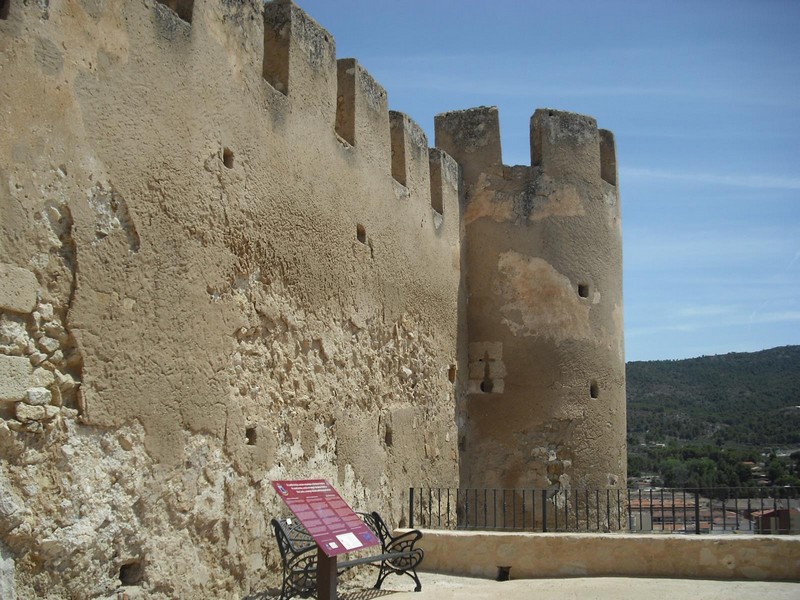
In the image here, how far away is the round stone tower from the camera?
34.6ft

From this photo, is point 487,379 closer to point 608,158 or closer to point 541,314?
point 541,314

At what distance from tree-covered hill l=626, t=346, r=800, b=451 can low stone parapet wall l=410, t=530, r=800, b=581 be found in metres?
25.2

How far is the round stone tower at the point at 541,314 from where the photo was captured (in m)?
10.5

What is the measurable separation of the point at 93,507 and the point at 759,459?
992 inches

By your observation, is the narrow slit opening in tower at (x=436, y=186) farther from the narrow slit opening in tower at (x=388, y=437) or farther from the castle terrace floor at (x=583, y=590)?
the castle terrace floor at (x=583, y=590)

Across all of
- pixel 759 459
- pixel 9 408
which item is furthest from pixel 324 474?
pixel 759 459

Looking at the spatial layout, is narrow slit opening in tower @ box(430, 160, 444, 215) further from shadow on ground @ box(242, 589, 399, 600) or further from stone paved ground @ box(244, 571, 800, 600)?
shadow on ground @ box(242, 589, 399, 600)

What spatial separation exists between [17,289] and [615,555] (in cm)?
510

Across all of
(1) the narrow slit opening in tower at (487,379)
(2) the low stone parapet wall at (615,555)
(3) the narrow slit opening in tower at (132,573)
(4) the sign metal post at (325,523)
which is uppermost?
(1) the narrow slit opening in tower at (487,379)

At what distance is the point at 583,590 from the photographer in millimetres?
6820

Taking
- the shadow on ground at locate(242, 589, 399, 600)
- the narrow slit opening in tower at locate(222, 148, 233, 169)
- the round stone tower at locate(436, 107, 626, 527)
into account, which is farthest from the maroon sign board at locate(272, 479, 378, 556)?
the round stone tower at locate(436, 107, 626, 527)

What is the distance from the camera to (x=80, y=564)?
473 centimetres

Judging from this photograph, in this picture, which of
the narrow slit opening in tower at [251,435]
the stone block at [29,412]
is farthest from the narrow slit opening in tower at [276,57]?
the stone block at [29,412]

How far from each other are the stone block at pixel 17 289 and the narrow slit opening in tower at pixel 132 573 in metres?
1.58
